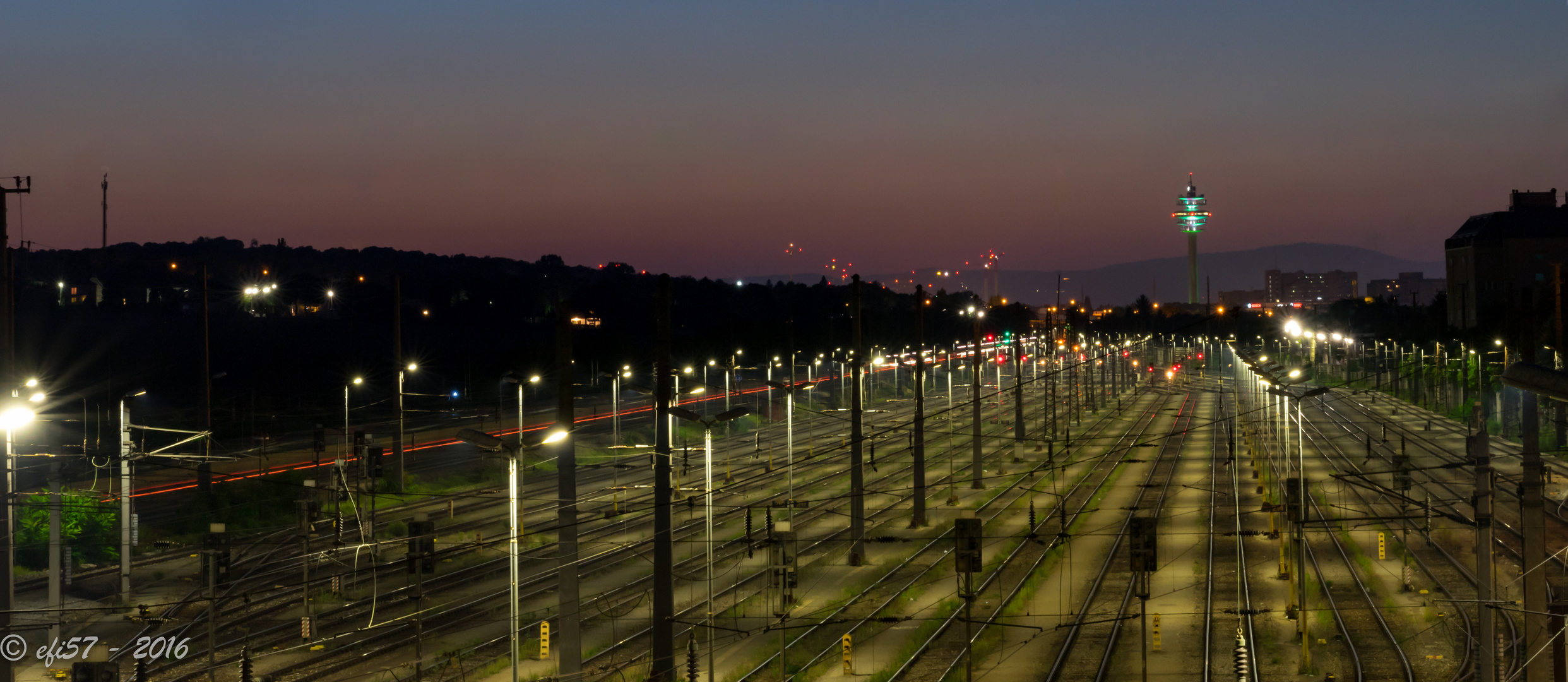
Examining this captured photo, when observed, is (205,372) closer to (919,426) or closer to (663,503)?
(919,426)

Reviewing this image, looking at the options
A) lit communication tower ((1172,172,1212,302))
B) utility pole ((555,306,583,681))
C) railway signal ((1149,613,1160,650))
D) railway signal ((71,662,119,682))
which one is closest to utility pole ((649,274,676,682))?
utility pole ((555,306,583,681))

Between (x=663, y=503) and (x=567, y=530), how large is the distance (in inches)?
48.8

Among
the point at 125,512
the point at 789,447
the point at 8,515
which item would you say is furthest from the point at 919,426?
the point at 8,515

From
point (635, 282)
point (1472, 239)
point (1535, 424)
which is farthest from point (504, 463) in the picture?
point (635, 282)

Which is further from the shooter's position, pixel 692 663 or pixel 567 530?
pixel 692 663

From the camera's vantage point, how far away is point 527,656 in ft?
56.6

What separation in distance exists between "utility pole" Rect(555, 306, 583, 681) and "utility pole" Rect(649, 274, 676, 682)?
3.04 feet

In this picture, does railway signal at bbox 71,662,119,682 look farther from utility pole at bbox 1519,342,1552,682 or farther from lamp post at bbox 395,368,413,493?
lamp post at bbox 395,368,413,493

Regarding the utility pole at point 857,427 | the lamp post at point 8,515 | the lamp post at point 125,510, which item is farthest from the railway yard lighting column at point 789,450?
the lamp post at point 125,510

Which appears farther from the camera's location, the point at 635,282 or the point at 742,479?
the point at 635,282

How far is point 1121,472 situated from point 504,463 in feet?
65.1

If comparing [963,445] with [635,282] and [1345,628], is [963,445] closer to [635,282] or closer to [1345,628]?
[1345,628]

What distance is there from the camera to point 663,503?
13.0 m

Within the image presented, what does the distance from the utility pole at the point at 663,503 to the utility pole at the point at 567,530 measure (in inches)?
36.4
